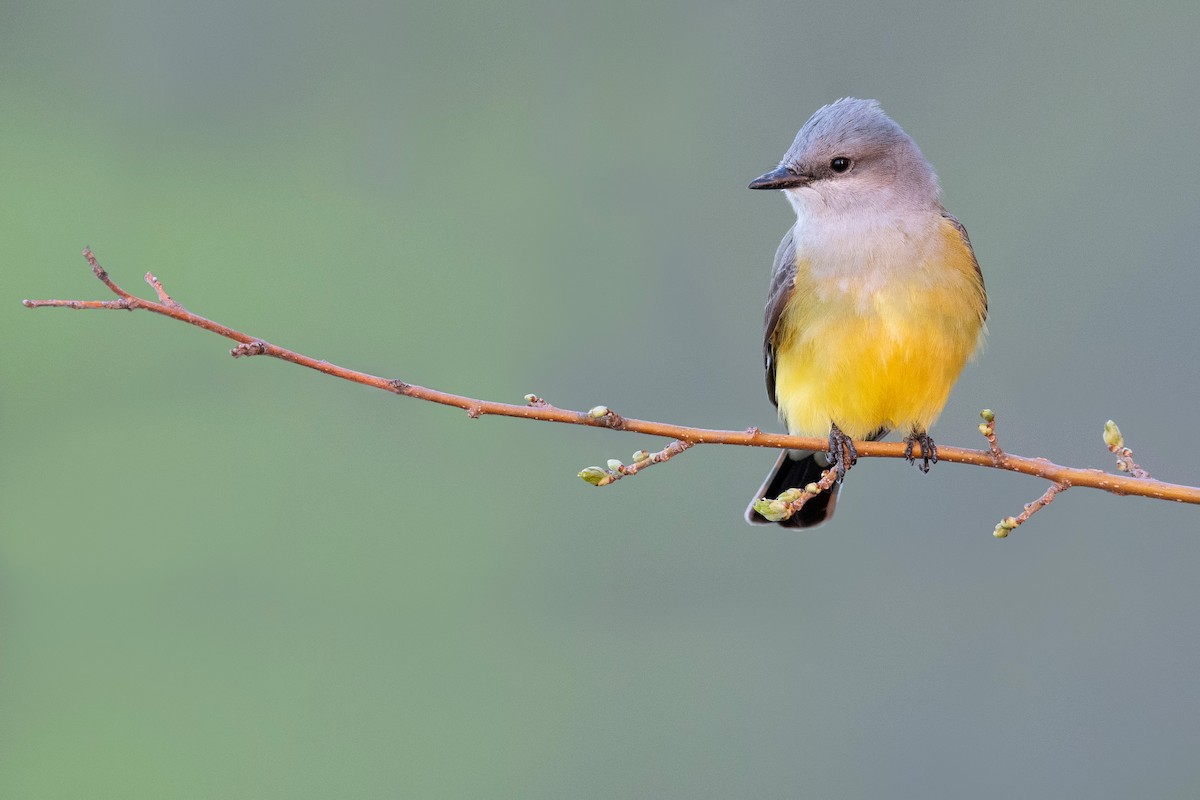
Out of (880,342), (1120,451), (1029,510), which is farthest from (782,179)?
(1029,510)

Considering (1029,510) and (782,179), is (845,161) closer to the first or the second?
(782,179)

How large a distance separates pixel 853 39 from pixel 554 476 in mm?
6152

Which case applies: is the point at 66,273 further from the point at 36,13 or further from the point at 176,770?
the point at 36,13

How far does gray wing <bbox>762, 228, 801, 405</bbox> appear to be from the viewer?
470 cm

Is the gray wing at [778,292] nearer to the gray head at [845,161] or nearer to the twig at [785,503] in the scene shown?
the gray head at [845,161]

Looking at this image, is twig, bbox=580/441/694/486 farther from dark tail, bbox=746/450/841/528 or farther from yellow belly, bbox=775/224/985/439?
dark tail, bbox=746/450/841/528

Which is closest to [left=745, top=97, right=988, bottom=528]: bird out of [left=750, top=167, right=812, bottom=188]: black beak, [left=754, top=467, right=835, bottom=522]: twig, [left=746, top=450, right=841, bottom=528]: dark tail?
[left=750, top=167, right=812, bottom=188]: black beak

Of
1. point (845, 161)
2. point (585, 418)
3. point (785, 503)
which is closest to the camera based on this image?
point (585, 418)

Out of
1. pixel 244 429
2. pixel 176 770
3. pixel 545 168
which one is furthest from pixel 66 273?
pixel 545 168

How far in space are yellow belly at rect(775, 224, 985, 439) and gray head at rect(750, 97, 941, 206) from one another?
0.76 feet

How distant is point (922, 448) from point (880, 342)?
34cm

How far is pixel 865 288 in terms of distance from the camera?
4.51 meters

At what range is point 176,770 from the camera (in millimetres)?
12906

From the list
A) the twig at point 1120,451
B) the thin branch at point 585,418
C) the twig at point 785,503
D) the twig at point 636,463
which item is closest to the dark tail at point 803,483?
the thin branch at point 585,418
